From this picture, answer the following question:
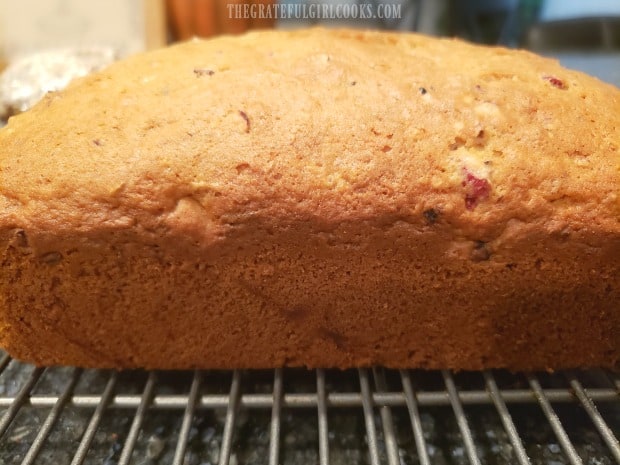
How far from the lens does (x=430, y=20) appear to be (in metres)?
2.68

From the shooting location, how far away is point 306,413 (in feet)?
3.38

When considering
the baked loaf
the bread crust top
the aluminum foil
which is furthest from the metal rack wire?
the aluminum foil

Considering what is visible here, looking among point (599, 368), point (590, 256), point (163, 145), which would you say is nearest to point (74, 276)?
point (163, 145)

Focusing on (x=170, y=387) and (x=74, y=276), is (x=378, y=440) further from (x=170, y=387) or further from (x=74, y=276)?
(x=74, y=276)

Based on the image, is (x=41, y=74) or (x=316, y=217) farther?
(x=41, y=74)

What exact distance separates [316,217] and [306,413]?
0.43 m

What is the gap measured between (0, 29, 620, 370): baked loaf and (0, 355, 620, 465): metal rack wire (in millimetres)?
55

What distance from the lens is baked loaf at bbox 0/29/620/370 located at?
2.96ft

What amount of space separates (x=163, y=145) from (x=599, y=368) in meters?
1.06

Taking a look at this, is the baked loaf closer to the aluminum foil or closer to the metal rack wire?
the metal rack wire

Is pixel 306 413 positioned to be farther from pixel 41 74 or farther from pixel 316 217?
pixel 41 74

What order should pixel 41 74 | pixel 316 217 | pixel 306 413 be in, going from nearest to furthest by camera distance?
pixel 316 217 → pixel 306 413 → pixel 41 74

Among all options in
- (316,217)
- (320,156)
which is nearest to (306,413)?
(316,217)

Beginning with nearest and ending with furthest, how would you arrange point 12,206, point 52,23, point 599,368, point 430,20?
point 12,206 < point 599,368 < point 52,23 < point 430,20
